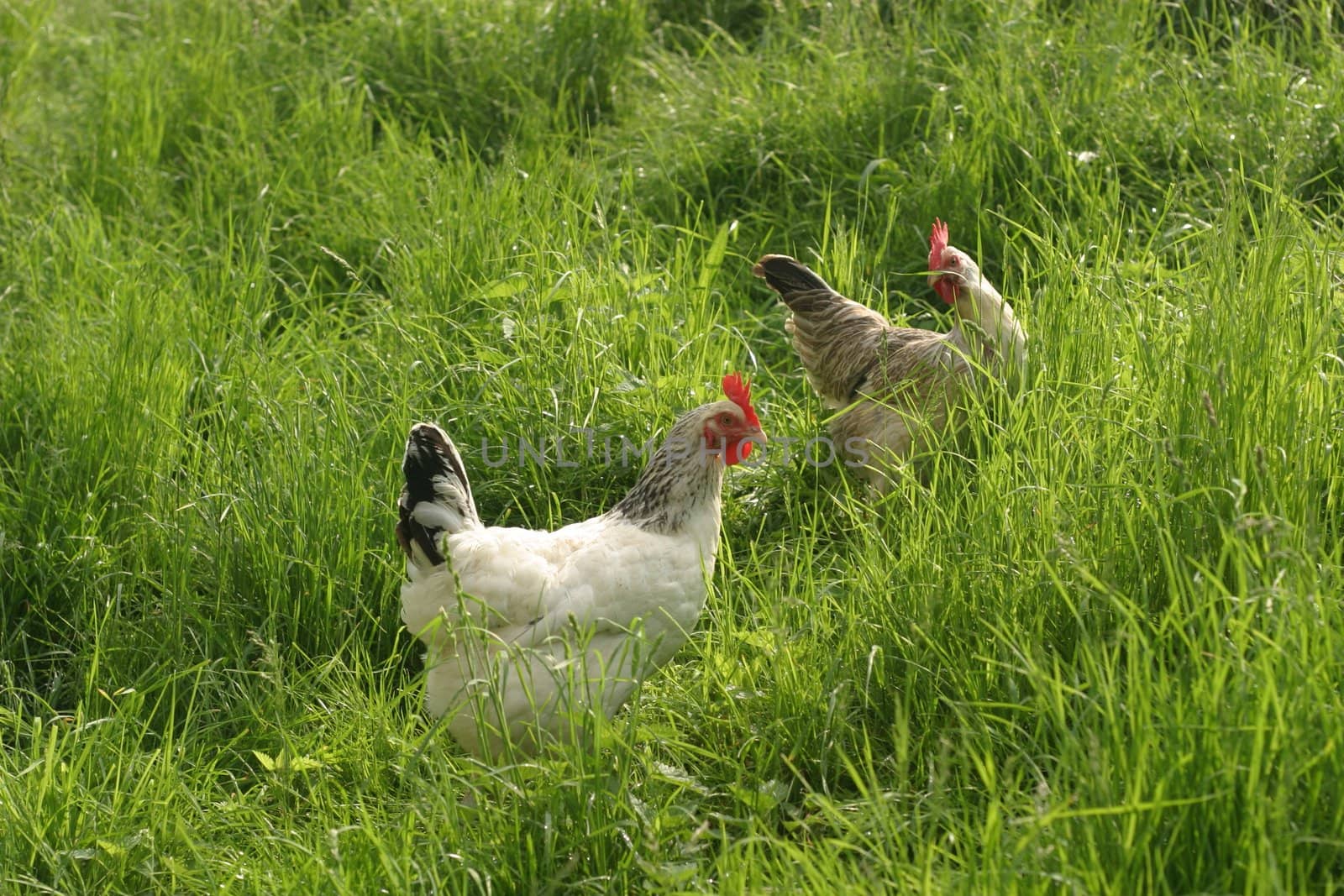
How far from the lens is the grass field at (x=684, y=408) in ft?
8.27

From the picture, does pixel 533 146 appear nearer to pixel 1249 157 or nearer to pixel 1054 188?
pixel 1054 188

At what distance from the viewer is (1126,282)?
416 cm

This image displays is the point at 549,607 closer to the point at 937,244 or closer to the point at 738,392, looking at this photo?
the point at 738,392

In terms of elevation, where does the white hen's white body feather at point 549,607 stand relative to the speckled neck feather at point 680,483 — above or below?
below

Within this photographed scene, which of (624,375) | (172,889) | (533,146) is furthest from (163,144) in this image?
(172,889)

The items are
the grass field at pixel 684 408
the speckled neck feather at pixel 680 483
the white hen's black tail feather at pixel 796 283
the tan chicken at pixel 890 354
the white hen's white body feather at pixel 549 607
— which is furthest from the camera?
the white hen's black tail feather at pixel 796 283

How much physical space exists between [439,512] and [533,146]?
3165mm

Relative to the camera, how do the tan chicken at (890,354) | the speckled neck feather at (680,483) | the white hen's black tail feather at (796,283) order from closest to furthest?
the speckled neck feather at (680,483)
the tan chicken at (890,354)
the white hen's black tail feather at (796,283)

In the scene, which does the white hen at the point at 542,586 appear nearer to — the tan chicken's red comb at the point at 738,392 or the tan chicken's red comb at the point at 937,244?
the tan chicken's red comb at the point at 738,392

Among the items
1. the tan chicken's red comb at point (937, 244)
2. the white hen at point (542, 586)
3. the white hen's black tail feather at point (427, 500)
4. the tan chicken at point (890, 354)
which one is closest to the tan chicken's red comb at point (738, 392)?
the white hen at point (542, 586)

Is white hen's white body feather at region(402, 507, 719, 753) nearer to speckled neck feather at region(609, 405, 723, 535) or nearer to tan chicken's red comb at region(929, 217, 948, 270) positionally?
speckled neck feather at region(609, 405, 723, 535)

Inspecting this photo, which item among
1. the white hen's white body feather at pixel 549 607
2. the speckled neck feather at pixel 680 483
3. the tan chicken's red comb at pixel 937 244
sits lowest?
the white hen's white body feather at pixel 549 607

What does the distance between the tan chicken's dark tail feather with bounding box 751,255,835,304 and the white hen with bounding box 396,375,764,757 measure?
128cm

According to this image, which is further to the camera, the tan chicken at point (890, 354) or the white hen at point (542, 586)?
the tan chicken at point (890, 354)
